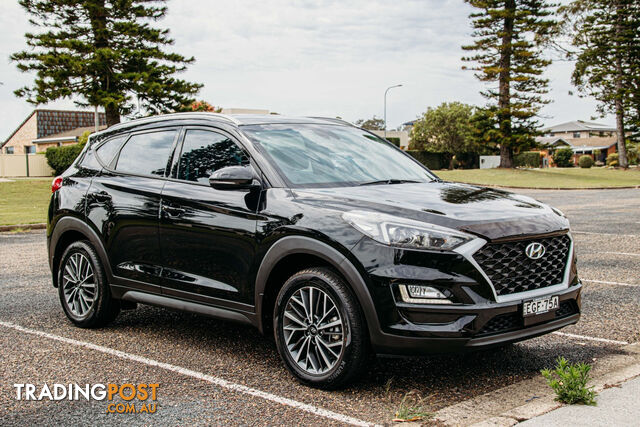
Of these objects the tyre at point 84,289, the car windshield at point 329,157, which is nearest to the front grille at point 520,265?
the car windshield at point 329,157

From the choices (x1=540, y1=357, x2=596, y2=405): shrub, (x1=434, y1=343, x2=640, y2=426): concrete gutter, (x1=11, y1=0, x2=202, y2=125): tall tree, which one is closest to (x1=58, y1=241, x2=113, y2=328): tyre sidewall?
(x1=434, y1=343, x2=640, y2=426): concrete gutter

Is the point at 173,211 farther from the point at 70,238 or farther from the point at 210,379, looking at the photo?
the point at 70,238

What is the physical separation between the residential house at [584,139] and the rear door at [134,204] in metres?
105

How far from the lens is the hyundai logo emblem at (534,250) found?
13.7ft

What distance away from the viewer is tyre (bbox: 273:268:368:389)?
411 centimetres

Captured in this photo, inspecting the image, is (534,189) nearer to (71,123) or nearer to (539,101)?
(539,101)

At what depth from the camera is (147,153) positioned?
588 centimetres

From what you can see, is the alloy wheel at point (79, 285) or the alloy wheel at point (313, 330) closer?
the alloy wheel at point (313, 330)

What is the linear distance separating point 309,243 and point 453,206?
3.15 ft

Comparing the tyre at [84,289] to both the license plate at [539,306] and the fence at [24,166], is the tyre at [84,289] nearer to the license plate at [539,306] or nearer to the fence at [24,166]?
the license plate at [539,306]

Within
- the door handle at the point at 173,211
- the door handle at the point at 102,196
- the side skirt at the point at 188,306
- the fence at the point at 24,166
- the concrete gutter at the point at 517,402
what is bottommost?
the concrete gutter at the point at 517,402

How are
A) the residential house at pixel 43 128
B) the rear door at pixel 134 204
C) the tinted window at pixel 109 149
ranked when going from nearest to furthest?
the rear door at pixel 134 204 < the tinted window at pixel 109 149 < the residential house at pixel 43 128

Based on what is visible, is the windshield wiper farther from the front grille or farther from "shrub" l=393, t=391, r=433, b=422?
"shrub" l=393, t=391, r=433, b=422

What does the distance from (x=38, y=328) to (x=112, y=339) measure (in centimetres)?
84
